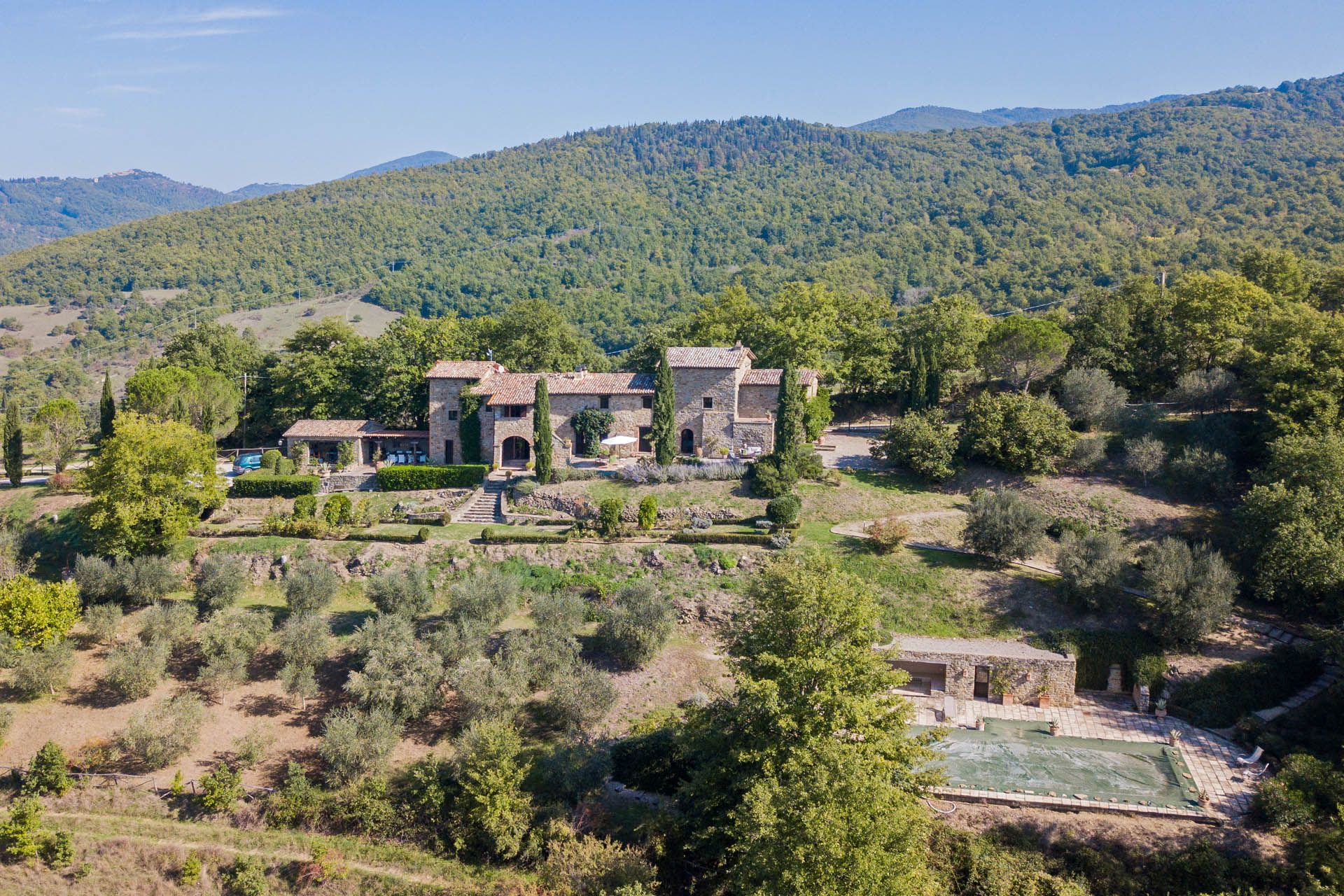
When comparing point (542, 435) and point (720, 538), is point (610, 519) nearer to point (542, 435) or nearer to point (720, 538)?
point (720, 538)

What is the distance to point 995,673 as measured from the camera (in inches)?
1021

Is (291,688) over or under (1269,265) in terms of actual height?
under

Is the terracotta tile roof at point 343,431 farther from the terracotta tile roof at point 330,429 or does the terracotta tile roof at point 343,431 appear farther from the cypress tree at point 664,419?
the cypress tree at point 664,419

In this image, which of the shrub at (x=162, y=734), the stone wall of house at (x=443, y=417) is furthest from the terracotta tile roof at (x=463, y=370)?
the shrub at (x=162, y=734)

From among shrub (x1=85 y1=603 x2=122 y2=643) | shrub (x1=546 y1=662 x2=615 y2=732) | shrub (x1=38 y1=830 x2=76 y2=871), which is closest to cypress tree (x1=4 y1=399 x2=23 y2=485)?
shrub (x1=85 y1=603 x2=122 y2=643)

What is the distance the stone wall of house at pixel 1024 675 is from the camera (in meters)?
25.8

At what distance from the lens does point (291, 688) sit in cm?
2556

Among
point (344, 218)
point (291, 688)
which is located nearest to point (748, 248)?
point (344, 218)

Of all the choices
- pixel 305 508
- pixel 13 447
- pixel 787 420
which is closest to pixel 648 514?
pixel 787 420

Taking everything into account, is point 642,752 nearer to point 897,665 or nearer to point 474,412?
point 897,665

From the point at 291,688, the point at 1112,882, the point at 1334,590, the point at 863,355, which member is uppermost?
the point at 863,355

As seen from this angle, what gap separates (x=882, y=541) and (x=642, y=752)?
1353 centimetres

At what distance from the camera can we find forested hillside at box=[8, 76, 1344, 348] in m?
94.6

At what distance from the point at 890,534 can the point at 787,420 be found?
7.37 m
